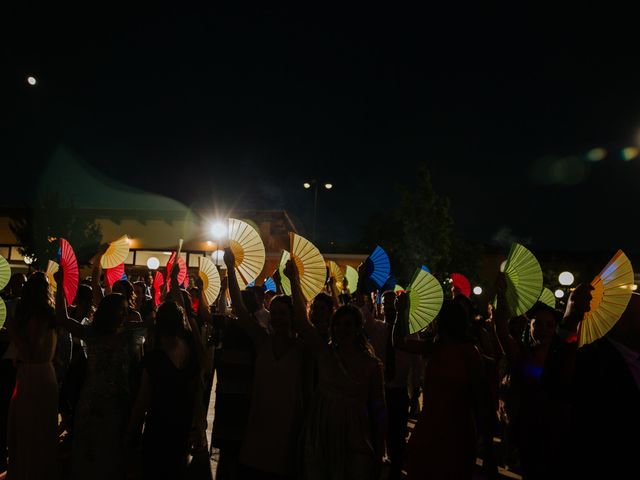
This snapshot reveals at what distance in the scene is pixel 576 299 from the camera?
349cm

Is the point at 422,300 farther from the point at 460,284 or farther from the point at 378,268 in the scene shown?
the point at 460,284

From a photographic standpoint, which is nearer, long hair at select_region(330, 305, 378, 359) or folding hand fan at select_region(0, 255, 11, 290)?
long hair at select_region(330, 305, 378, 359)

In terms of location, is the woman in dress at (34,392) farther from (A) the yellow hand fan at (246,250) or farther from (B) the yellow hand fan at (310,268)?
(B) the yellow hand fan at (310,268)

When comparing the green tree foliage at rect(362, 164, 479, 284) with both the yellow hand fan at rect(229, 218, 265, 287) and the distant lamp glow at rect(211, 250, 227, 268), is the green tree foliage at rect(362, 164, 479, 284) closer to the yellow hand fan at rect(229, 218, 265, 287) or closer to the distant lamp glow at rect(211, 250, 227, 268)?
the distant lamp glow at rect(211, 250, 227, 268)

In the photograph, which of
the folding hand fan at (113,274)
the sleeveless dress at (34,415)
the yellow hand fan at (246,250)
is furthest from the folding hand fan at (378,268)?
the folding hand fan at (113,274)

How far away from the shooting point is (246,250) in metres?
6.40

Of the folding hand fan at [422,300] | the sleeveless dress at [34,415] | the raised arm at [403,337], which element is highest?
the folding hand fan at [422,300]

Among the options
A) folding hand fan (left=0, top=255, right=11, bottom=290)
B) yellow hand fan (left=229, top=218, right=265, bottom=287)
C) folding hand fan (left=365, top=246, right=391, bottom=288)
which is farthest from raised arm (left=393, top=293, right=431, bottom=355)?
folding hand fan (left=0, top=255, right=11, bottom=290)

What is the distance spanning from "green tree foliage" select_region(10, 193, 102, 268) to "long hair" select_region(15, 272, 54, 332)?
33964 millimetres

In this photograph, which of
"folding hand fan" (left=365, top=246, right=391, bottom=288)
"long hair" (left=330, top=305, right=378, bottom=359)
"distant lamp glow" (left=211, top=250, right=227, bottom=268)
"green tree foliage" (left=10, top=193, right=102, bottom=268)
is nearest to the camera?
"long hair" (left=330, top=305, right=378, bottom=359)

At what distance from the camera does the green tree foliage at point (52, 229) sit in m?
37.3

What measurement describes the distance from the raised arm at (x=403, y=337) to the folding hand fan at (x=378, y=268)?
2.09 meters

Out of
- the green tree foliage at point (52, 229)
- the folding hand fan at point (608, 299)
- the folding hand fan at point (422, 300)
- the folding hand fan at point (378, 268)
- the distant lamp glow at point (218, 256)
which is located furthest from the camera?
the green tree foliage at point (52, 229)

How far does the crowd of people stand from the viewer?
3.11 m
